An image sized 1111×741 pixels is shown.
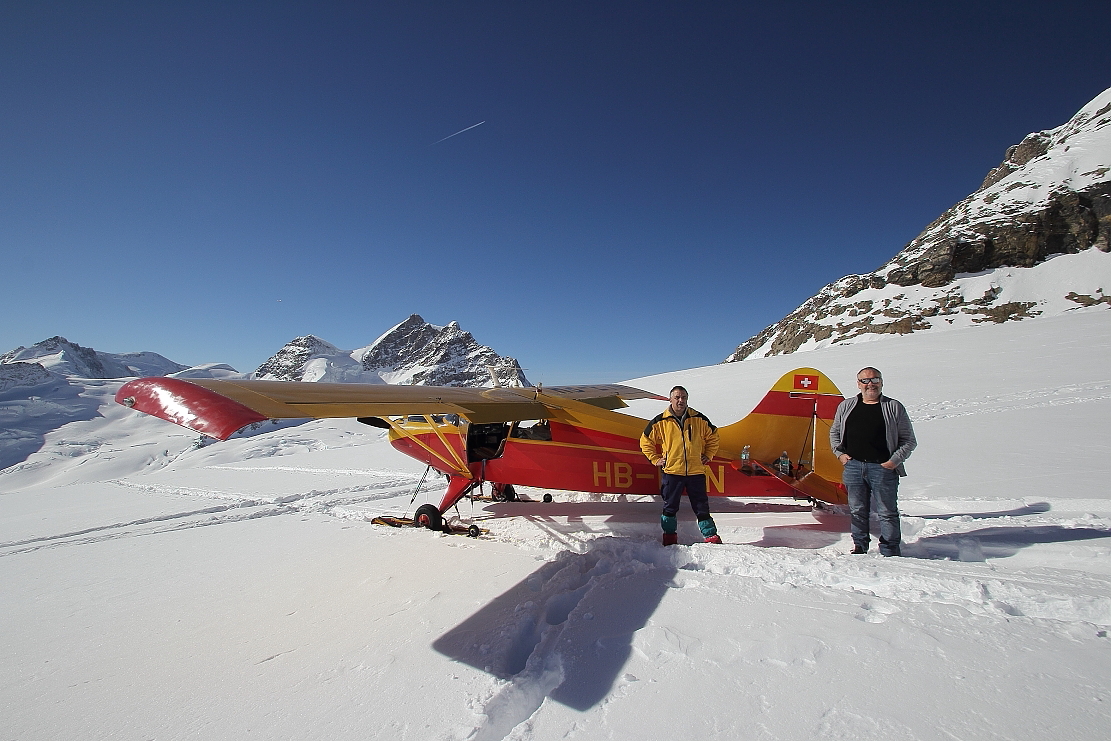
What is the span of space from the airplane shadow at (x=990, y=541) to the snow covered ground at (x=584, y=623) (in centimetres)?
3

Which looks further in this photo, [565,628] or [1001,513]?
[1001,513]

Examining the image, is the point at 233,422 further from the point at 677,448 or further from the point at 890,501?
the point at 890,501

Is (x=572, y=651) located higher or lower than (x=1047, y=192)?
lower

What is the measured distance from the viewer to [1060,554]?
328cm

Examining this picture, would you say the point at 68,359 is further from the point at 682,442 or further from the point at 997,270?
the point at 997,270

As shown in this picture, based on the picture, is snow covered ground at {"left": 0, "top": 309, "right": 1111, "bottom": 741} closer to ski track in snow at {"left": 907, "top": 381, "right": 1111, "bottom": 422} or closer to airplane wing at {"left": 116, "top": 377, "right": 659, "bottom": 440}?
airplane wing at {"left": 116, "top": 377, "right": 659, "bottom": 440}

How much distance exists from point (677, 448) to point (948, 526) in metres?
2.75

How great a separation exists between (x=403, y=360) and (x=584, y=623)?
173 m

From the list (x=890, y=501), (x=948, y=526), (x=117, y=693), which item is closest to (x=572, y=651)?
(x=117, y=693)

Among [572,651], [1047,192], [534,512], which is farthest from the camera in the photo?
[1047,192]

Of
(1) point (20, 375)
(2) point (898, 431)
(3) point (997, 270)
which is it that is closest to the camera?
→ (2) point (898, 431)

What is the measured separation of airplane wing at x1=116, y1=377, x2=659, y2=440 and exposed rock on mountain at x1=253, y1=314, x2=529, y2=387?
132 metres

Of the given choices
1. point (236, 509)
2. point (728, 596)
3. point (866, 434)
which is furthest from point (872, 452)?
point (236, 509)

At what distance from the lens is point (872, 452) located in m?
3.55
